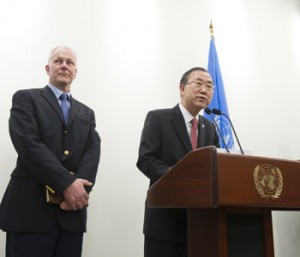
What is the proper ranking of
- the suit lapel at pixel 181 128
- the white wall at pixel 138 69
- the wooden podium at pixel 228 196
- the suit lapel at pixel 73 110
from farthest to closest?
the white wall at pixel 138 69, the suit lapel at pixel 73 110, the suit lapel at pixel 181 128, the wooden podium at pixel 228 196

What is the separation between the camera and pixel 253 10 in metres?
4.15

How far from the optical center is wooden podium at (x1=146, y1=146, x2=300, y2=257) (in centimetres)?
113

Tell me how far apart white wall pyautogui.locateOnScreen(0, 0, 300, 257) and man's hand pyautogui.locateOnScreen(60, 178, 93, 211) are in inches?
37.6

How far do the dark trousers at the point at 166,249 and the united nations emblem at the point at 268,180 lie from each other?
2.02 ft

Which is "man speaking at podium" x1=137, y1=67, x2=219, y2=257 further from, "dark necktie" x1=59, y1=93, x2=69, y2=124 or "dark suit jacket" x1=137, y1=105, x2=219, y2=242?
"dark necktie" x1=59, y1=93, x2=69, y2=124

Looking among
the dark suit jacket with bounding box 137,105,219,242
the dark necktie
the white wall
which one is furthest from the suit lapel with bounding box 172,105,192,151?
the white wall

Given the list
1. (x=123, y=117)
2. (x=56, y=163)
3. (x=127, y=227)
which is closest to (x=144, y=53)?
(x=123, y=117)

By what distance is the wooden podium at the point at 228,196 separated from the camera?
1.13m

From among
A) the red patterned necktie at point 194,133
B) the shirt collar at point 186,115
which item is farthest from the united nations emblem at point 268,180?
the shirt collar at point 186,115

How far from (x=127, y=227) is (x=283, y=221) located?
174 cm

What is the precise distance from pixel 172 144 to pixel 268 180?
27.1 inches

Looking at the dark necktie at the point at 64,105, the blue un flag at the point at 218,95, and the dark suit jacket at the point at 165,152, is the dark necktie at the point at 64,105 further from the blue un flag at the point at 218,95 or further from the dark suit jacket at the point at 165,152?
the blue un flag at the point at 218,95

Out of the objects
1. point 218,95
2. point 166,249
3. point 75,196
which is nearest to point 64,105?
point 75,196

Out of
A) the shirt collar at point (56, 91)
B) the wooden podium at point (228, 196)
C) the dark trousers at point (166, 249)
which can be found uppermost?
the shirt collar at point (56, 91)
